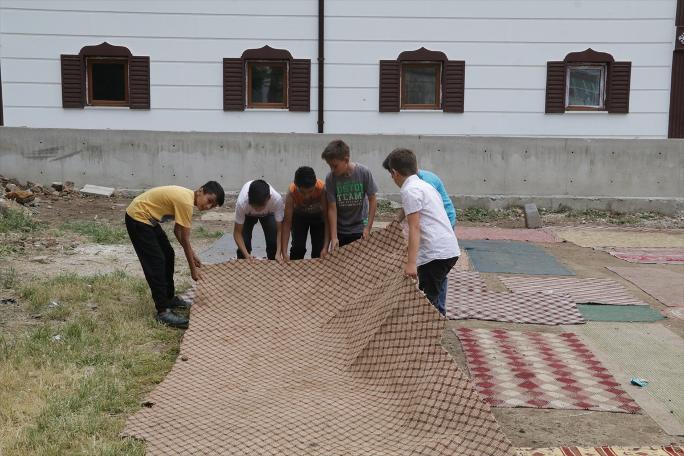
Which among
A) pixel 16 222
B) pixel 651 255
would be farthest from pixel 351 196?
pixel 16 222

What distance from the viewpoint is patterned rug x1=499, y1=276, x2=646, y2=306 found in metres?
7.35

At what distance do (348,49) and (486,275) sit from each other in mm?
7761

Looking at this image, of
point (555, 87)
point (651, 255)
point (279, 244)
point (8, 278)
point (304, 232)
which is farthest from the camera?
point (555, 87)

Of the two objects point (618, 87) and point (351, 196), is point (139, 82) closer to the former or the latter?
point (618, 87)

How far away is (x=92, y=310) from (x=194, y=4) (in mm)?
9872

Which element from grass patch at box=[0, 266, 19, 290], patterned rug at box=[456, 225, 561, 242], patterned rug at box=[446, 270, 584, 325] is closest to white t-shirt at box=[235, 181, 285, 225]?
patterned rug at box=[446, 270, 584, 325]

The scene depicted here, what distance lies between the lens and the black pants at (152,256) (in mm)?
5855

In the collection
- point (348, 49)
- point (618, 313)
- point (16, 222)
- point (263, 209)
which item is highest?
point (348, 49)

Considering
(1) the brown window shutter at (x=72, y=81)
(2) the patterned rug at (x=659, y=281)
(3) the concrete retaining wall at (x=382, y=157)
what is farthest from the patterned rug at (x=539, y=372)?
(1) the brown window shutter at (x=72, y=81)

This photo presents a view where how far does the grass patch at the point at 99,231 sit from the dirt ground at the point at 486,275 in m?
0.19

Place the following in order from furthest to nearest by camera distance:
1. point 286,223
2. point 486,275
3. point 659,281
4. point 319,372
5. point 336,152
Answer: point 486,275
point 659,281
point 286,223
point 336,152
point 319,372

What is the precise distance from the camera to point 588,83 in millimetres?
15312

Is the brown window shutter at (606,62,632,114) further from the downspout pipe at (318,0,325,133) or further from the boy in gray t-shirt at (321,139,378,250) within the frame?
the boy in gray t-shirt at (321,139,378,250)

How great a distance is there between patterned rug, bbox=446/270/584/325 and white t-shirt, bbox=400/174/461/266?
60.6 inches
